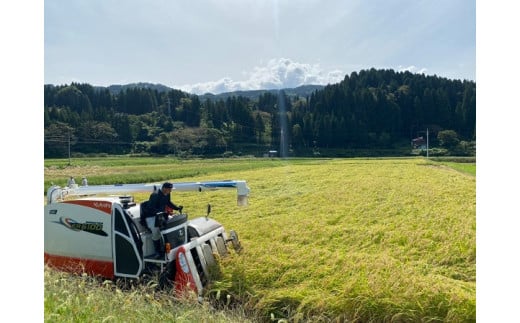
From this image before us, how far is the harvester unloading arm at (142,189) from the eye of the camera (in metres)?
4.92

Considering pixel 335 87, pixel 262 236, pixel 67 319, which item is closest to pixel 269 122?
pixel 335 87

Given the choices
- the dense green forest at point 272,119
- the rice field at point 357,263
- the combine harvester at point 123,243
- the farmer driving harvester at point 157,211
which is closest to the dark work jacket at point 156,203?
the farmer driving harvester at point 157,211

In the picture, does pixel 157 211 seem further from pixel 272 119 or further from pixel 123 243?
pixel 272 119

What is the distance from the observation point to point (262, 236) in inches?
259

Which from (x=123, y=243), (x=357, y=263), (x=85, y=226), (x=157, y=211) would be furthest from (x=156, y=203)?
(x=357, y=263)

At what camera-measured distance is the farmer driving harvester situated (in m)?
4.53

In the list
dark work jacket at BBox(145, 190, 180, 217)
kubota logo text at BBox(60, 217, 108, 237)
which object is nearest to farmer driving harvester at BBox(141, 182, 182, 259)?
dark work jacket at BBox(145, 190, 180, 217)

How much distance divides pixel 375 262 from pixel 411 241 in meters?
1.83

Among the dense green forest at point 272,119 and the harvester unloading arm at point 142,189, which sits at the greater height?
the dense green forest at point 272,119

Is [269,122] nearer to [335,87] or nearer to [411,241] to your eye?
[335,87]

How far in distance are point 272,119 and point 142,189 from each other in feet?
153

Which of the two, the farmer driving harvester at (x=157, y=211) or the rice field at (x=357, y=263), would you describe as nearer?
the rice field at (x=357, y=263)

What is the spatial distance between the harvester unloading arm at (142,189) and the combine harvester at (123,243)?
17mm

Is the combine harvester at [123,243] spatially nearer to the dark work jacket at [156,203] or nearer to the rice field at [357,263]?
the dark work jacket at [156,203]
